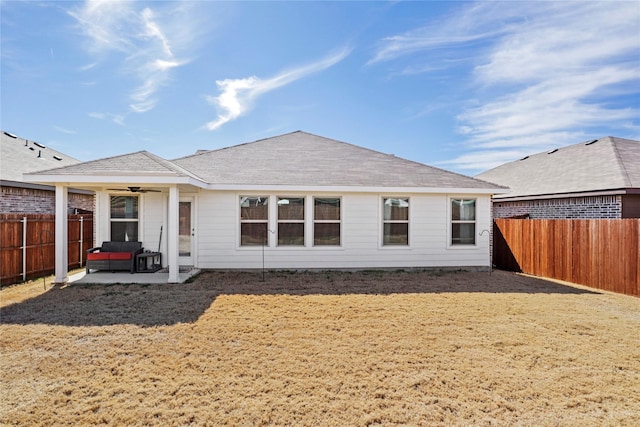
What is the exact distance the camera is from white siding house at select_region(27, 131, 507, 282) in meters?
10.2

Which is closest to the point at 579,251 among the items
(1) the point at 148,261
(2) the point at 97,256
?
(1) the point at 148,261

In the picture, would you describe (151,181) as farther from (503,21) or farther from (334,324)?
(503,21)

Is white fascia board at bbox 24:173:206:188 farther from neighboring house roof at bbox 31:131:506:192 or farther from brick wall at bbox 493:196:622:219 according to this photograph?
brick wall at bbox 493:196:622:219

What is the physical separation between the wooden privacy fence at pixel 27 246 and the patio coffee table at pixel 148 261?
234cm

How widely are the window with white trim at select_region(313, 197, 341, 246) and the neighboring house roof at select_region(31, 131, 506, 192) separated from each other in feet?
2.21

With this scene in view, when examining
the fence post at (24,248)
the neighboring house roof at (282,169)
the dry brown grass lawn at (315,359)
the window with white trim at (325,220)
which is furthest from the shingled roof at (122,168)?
the window with white trim at (325,220)

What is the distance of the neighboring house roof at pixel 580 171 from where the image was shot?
10.9 metres

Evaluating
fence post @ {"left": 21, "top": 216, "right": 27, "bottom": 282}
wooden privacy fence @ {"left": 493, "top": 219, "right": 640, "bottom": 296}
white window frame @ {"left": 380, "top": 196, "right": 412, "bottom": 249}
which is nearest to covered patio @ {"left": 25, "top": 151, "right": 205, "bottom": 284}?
fence post @ {"left": 21, "top": 216, "right": 27, "bottom": 282}

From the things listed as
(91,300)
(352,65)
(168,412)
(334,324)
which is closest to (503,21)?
(352,65)

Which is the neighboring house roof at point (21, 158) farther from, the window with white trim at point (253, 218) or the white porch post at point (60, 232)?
the window with white trim at point (253, 218)

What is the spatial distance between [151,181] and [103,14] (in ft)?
16.9

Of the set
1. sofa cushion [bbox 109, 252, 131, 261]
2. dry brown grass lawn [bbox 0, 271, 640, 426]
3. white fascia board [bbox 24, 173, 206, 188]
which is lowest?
dry brown grass lawn [bbox 0, 271, 640, 426]

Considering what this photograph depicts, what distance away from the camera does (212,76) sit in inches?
497

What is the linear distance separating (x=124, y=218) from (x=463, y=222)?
427 inches
